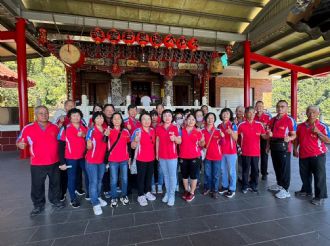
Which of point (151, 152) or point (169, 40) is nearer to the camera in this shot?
point (151, 152)

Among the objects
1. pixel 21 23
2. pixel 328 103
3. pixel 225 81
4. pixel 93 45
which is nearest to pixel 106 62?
pixel 93 45

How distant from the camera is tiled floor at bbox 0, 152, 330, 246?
231cm

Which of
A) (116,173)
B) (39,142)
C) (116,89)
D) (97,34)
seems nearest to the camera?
(39,142)

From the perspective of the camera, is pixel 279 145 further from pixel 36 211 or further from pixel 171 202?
pixel 36 211

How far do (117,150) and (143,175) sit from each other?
1.84 feet

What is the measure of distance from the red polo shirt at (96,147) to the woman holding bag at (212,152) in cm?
Answer: 161

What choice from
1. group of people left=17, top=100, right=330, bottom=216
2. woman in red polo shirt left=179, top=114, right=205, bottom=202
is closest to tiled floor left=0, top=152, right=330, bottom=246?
group of people left=17, top=100, right=330, bottom=216

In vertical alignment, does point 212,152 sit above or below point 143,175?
above

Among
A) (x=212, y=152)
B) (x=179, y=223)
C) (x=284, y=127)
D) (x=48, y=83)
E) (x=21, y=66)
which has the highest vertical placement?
(x=48, y=83)

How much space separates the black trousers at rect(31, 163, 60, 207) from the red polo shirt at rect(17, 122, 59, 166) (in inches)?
3.4

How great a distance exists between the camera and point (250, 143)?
3.53 meters

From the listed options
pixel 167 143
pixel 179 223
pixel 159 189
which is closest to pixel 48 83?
pixel 159 189

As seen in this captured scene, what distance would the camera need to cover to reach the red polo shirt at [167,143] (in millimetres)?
3133

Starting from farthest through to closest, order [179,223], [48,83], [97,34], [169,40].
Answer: [48,83] → [169,40] → [97,34] → [179,223]
